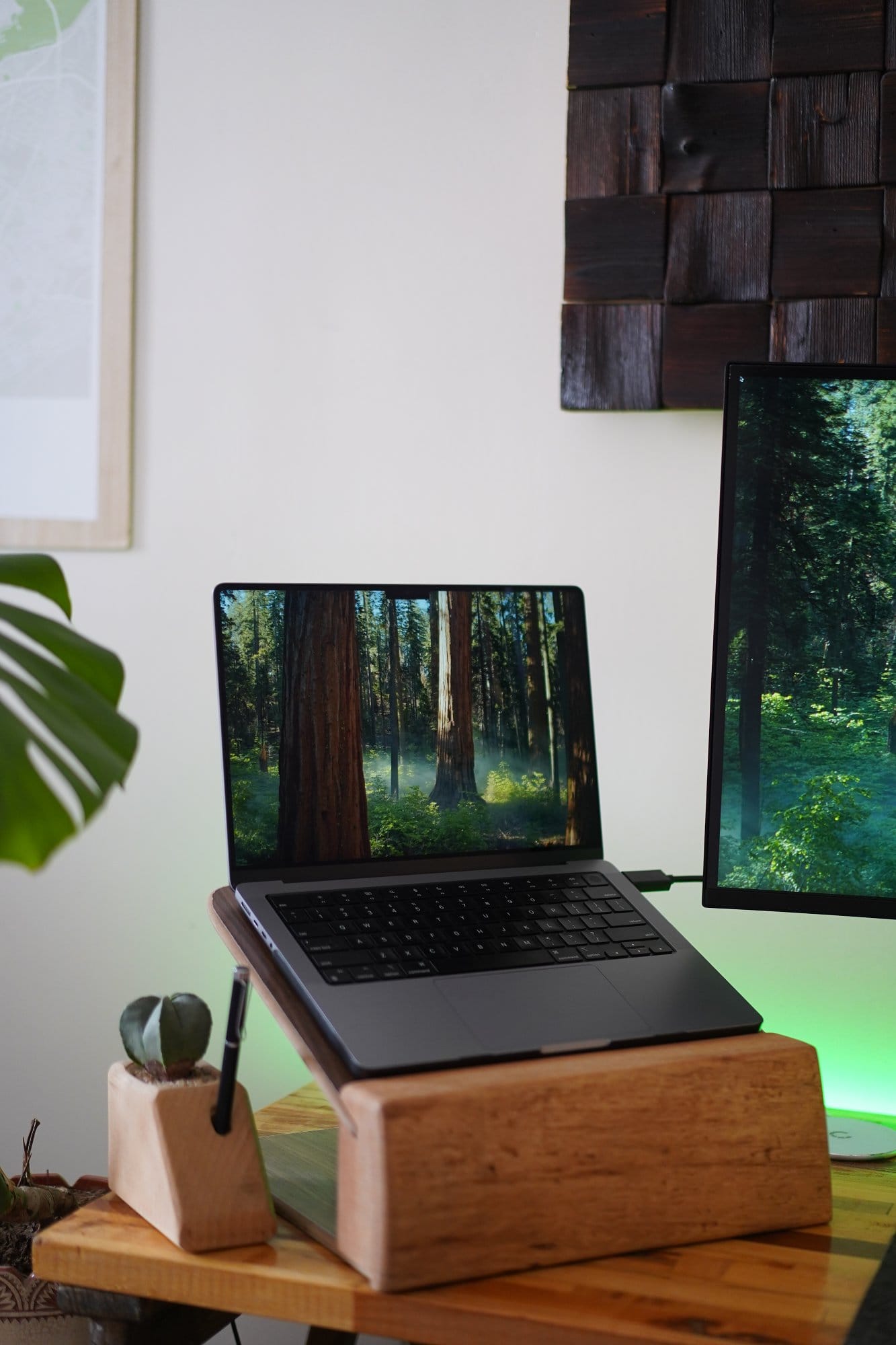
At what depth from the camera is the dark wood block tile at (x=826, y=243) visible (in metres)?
1.22

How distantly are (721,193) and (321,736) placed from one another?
2.37 feet

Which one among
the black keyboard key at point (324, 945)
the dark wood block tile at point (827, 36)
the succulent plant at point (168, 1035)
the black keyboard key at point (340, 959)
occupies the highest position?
the dark wood block tile at point (827, 36)

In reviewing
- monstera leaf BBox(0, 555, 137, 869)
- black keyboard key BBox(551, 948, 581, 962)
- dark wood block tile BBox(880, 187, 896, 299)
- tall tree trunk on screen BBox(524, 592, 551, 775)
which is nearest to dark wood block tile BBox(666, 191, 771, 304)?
dark wood block tile BBox(880, 187, 896, 299)

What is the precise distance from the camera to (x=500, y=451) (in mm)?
1341

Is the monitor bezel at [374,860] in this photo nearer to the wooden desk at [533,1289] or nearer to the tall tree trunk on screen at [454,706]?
the tall tree trunk on screen at [454,706]

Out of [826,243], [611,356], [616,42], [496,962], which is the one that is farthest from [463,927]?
[616,42]

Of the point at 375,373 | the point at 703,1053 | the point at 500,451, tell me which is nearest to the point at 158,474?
the point at 375,373

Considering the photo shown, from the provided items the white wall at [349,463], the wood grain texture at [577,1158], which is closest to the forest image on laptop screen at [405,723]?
the wood grain texture at [577,1158]

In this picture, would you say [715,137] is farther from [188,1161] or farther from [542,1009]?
[188,1161]

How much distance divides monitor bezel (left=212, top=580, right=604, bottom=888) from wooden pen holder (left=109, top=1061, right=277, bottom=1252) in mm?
161

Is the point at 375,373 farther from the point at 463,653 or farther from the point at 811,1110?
the point at 811,1110

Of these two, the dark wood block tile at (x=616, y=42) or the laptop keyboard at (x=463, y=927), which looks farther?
the dark wood block tile at (x=616, y=42)

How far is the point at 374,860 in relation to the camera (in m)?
0.88

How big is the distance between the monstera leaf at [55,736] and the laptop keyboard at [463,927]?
229mm
